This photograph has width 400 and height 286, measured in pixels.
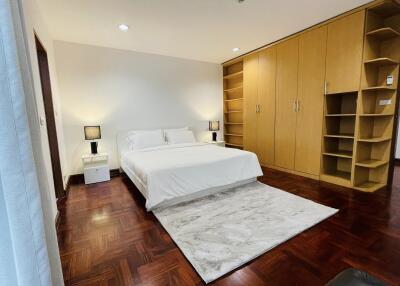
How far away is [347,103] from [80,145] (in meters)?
4.75

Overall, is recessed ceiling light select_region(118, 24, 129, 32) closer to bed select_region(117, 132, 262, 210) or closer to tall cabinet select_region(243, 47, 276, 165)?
bed select_region(117, 132, 262, 210)

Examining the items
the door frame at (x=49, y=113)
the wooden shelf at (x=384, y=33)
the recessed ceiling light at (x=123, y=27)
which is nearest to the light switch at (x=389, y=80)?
the wooden shelf at (x=384, y=33)

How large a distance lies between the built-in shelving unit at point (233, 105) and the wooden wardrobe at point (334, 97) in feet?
2.48

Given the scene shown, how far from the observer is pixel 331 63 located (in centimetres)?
311

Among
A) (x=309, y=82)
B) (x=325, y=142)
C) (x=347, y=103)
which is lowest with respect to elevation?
(x=325, y=142)

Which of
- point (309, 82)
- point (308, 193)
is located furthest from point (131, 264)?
point (309, 82)

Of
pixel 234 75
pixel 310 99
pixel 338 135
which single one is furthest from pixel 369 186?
pixel 234 75

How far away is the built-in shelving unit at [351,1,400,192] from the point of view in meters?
2.77

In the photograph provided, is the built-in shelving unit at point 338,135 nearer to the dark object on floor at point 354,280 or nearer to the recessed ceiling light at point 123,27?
the dark object on floor at point 354,280

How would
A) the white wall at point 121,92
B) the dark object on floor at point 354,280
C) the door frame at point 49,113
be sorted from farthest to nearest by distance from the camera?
1. the white wall at point 121,92
2. the door frame at point 49,113
3. the dark object on floor at point 354,280

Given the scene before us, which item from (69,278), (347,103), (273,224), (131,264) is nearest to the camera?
(69,278)

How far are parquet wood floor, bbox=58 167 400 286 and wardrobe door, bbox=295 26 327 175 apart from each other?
38.4 inches

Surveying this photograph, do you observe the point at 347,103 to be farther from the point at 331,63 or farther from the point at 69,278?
the point at 69,278

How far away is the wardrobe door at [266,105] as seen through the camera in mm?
4035
